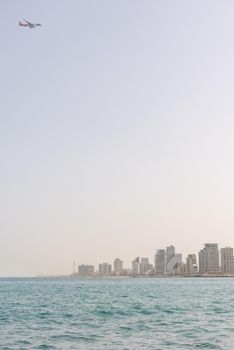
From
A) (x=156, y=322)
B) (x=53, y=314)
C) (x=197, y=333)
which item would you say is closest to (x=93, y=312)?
(x=53, y=314)

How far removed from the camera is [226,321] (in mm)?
43375

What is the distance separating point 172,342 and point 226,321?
13.7 metres

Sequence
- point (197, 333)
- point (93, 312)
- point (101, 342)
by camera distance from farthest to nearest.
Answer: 1. point (93, 312)
2. point (197, 333)
3. point (101, 342)

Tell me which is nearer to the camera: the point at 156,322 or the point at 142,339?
the point at 142,339

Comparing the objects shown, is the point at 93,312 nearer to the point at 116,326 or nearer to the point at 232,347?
the point at 116,326

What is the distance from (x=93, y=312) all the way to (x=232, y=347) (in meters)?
26.0

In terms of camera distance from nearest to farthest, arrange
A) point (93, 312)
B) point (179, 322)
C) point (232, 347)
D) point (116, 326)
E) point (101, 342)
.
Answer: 1. point (232, 347)
2. point (101, 342)
3. point (116, 326)
4. point (179, 322)
5. point (93, 312)

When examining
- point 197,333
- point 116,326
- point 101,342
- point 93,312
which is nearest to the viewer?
point 101,342

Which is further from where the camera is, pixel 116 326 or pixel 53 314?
pixel 53 314

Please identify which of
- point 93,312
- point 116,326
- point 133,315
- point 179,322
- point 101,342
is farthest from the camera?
point 93,312

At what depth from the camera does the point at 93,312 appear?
52.9 meters

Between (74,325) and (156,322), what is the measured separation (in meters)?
7.08

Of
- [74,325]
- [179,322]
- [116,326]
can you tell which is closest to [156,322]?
[179,322]

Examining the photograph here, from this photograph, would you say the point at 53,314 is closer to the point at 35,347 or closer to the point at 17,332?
the point at 17,332
